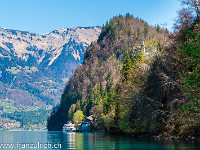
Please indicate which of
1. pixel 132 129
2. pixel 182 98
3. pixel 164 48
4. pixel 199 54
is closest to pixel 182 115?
pixel 182 98

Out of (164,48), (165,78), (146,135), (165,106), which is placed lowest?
(146,135)

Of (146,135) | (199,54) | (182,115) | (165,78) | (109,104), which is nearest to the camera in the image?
(199,54)

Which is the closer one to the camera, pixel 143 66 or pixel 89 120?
pixel 143 66

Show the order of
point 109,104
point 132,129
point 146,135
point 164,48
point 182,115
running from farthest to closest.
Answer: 1. point 109,104
2. point 132,129
3. point 146,135
4. point 164,48
5. point 182,115

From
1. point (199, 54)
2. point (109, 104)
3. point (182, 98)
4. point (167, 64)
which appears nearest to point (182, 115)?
point (182, 98)

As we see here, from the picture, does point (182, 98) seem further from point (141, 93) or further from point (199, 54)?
point (199, 54)

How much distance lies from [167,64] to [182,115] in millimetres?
9387

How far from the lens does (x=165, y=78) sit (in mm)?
46438

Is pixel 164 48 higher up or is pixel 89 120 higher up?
pixel 164 48

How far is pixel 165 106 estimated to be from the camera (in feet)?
159

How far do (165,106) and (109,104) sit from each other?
38963 mm

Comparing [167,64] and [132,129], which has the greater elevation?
[167,64]

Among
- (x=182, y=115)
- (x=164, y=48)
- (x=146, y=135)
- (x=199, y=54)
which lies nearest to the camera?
(x=199, y=54)

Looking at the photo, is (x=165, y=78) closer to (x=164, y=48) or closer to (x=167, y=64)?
(x=167, y=64)
